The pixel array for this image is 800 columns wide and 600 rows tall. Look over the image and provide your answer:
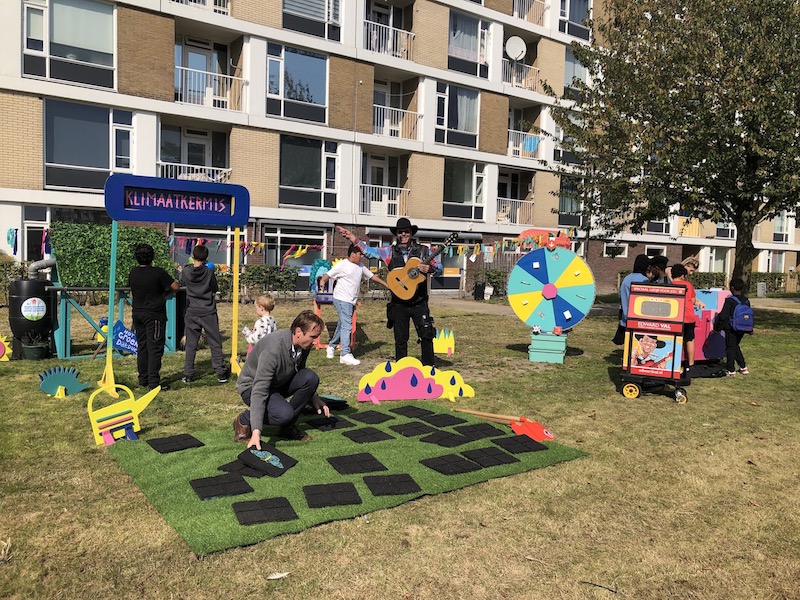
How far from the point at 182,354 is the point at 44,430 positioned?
14.6 feet

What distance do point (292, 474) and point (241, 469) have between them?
1.34 feet

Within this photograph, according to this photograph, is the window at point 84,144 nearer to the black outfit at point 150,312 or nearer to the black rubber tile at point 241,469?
the black outfit at point 150,312

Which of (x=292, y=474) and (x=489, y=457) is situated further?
(x=489, y=457)

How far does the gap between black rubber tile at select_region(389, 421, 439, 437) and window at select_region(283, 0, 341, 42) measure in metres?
21.2

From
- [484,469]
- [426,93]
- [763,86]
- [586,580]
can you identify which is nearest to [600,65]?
[763,86]

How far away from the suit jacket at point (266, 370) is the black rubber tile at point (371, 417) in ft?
3.51

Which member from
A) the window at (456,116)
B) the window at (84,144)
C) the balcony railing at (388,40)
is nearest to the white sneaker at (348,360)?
the window at (84,144)

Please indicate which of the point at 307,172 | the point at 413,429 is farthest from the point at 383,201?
the point at 413,429

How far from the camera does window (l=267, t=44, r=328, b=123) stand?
2373 centimetres

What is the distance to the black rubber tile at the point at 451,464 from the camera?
5223mm

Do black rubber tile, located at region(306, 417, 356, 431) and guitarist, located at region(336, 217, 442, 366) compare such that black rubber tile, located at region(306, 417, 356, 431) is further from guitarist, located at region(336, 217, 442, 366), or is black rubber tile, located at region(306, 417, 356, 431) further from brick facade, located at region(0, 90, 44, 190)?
brick facade, located at region(0, 90, 44, 190)

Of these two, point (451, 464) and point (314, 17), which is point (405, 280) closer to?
point (451, 464)

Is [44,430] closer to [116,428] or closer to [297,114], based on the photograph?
[116,428]

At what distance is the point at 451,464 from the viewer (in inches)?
211
